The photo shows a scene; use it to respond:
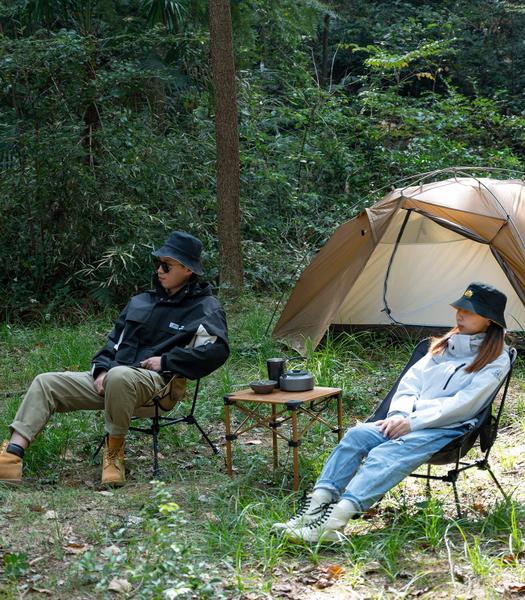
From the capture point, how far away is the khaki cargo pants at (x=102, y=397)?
4258 mm

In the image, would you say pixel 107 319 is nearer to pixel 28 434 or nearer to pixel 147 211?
pixel 147 211

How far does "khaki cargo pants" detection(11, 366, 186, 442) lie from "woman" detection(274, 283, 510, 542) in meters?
1.13

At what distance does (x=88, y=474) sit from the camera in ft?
14.8

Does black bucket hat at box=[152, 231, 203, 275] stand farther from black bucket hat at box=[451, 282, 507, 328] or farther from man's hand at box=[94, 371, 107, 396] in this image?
black bucket hat at box=[451, 282, 507, 328]

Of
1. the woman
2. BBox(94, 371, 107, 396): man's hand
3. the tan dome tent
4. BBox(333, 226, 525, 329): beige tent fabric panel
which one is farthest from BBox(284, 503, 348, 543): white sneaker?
BBox(333, 226, 525, 329): beige tent fabric panel

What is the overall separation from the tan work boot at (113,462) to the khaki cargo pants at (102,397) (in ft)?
0.17

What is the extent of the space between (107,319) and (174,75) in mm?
3008

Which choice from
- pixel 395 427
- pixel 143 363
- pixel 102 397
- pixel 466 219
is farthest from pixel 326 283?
pixel 395 427

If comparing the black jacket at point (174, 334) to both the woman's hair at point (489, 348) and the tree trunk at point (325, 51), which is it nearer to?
the woman's hair at point (489, 348)

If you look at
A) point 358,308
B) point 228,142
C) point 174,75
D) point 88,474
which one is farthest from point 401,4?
point 88,474

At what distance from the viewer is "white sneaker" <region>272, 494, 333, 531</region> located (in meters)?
3.39

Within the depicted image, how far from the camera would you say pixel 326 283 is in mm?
7172

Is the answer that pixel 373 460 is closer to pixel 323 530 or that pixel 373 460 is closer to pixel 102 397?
pixel 323 530

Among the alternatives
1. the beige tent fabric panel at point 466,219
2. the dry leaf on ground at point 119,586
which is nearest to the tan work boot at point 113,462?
the dry leaf on ground at point 119,586
